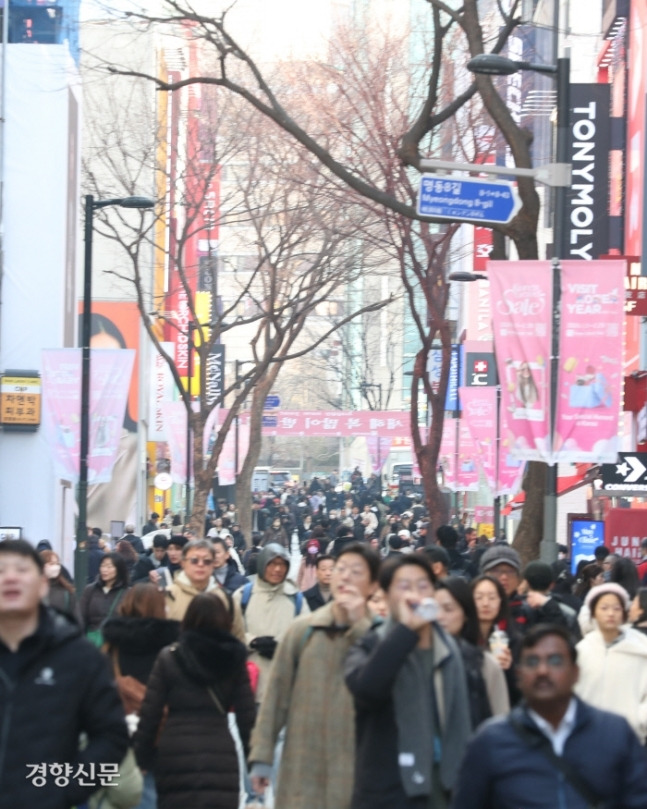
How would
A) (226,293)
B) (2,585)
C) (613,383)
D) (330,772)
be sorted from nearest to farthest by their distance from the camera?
(2,585) → (330,772) → (613,383) → (226,293)

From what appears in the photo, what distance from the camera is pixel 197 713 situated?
6.97 metres

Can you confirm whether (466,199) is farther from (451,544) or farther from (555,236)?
(451,544)

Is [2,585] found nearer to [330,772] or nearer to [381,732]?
[381,732]

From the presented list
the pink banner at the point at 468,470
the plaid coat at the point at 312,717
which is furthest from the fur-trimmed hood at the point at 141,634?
the pink banner at the point at 468,470

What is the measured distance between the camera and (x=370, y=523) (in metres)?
39.7

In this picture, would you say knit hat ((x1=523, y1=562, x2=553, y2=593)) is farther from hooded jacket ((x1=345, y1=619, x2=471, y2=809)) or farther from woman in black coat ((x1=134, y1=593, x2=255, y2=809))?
hooded jacket ((x1=345, y1=619, x2=471, y2=809))

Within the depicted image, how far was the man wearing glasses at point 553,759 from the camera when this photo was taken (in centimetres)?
432

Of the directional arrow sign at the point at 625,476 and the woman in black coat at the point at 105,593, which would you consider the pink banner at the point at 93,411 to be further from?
the woman in black coat at the point at 105,593

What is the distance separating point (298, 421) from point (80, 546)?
36.6 metres

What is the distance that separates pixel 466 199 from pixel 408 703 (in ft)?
29.5

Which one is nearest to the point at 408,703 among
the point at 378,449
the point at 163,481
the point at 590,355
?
the point at 590,355

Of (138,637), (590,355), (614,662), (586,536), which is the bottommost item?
(586,536)

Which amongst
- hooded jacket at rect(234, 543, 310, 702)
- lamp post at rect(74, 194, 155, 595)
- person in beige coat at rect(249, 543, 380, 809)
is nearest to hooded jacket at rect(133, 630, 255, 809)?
person in beige coat at rect(249, 543, 380, 809)

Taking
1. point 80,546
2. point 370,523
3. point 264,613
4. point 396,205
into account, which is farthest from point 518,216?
point 370,523
